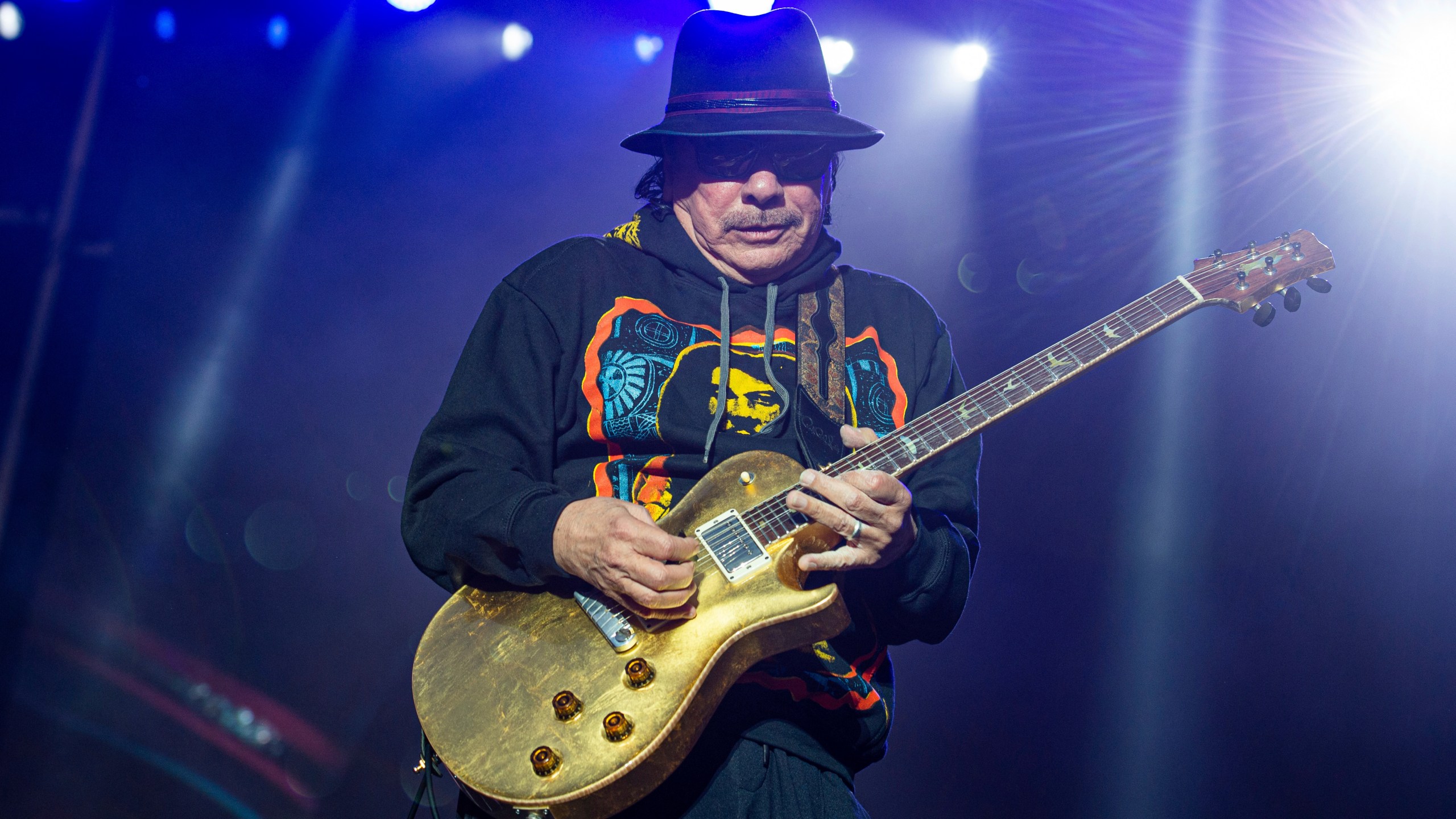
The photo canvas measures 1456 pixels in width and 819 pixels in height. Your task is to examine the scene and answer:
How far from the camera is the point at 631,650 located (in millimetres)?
1536

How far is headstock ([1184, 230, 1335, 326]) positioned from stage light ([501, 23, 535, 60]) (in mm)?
3806

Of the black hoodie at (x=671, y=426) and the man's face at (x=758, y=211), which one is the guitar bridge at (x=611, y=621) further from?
the man's face at (x=758, y=211)

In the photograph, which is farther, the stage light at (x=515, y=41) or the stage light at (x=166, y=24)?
the stage light at (x=515, y=41)

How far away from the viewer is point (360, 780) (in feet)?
13.1

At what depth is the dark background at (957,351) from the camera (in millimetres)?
3842

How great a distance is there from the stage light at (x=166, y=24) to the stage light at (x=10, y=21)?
52 cm

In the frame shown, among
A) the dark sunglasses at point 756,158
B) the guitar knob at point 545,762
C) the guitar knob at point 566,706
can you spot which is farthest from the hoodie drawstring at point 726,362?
the guitar knob at point 545,762

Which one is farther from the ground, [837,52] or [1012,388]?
[837,52]

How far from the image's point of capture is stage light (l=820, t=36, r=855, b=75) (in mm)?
4734

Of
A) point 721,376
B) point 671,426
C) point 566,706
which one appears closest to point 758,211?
point 721,376

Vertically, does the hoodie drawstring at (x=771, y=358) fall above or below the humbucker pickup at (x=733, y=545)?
above

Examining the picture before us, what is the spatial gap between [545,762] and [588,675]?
0.19 meters

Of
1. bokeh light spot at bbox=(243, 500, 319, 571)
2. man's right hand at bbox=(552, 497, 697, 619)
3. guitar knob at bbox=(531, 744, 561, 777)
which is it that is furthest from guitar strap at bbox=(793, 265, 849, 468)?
bokeh light spot at bbox=(243, 500, 319, 571)

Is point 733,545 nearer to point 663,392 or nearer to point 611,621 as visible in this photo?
point 611,621
